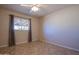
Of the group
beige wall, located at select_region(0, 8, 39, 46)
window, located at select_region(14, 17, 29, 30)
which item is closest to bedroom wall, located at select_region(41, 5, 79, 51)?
beige wall, located at select_region(0, 8, 39, 46)

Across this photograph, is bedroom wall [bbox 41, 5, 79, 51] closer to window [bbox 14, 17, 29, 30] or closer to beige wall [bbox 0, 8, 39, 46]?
beige wall [bbox 0, 8, 39, 46]

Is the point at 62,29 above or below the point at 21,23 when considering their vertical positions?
below

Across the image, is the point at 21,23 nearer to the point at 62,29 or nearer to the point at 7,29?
the point at 7,29

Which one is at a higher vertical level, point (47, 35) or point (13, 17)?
point (13, 17)

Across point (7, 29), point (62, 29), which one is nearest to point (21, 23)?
point (7, 29)

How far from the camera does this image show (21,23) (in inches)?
70.1

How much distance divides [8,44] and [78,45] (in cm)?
177

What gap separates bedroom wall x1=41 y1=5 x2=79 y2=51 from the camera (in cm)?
199

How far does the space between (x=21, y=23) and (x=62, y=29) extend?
99 centimetres

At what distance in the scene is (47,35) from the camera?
6.85 feet

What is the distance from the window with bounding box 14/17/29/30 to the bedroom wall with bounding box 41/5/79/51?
1.39ft

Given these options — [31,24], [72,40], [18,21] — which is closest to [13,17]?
[18,21]

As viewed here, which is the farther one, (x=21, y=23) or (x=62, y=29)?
(x=62, y=29)
